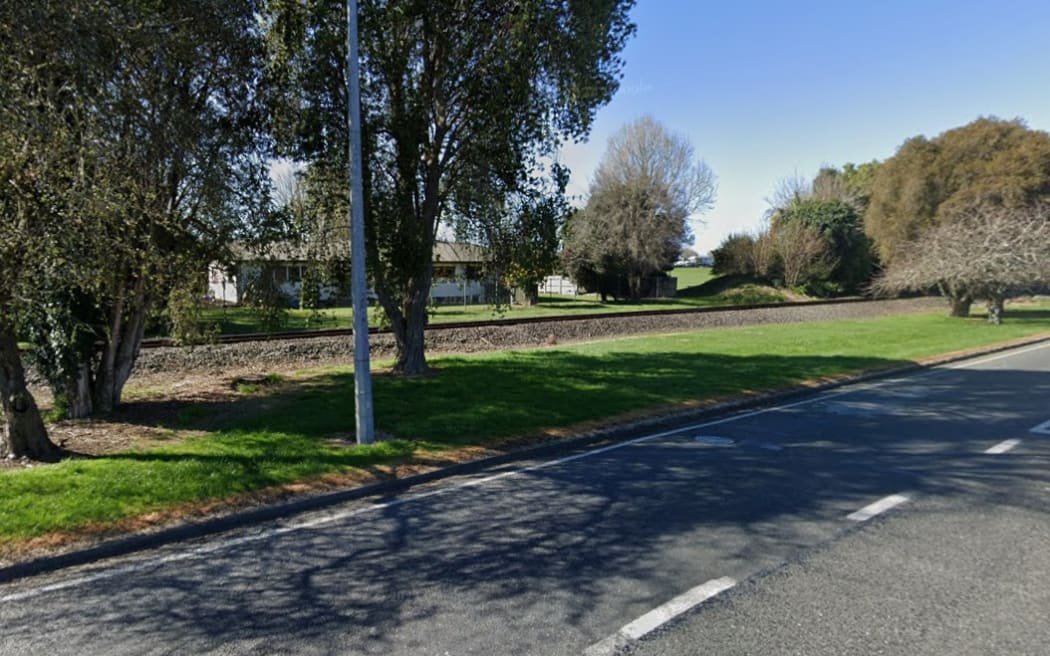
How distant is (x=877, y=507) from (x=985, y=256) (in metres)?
27.3

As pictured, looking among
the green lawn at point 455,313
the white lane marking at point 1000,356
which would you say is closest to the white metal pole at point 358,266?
the green lawn at point 455,313

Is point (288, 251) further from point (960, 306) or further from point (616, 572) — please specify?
point (960, 306)

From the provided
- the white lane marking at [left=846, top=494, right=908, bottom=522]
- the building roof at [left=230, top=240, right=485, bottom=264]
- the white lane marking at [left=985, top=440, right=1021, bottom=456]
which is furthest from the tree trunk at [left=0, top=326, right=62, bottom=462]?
the white lane marking at [left=985, top=440, right=1021, bottom=456]

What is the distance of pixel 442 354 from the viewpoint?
17.0 metres

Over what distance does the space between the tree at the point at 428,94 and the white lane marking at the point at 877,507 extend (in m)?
8.18

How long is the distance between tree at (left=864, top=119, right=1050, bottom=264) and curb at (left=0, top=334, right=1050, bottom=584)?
26917 millimetres

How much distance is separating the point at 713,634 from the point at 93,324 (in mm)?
10216

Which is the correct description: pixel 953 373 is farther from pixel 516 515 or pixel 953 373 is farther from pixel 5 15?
pixel 5 15

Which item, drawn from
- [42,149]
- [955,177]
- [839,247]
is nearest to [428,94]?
[42,149]

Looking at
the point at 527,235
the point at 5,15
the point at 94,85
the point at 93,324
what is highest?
the point at 5,15

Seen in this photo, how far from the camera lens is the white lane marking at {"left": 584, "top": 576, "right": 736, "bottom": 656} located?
11.4 ft

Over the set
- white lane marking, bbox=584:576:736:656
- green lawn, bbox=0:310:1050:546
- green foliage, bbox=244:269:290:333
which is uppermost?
green foliage, bbox=244:269:290:333

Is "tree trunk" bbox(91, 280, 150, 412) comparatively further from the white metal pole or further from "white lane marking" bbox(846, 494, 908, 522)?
"white lane marking" bbox(846, 494, 908, 522)

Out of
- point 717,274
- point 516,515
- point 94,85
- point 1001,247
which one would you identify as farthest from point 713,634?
point 717,274
